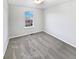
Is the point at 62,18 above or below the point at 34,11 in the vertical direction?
below

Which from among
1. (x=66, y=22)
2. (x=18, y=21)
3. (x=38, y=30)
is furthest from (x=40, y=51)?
(x=38, y=30)

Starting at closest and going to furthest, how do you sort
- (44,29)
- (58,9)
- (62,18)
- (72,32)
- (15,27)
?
(72,32) < (62,18) < (58,9) < (15,27) < (44,29)

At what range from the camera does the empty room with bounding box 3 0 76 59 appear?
2.94 meters

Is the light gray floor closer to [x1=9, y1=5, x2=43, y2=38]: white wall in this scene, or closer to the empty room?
the empty room

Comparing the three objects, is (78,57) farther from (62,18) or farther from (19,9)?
(19,9)

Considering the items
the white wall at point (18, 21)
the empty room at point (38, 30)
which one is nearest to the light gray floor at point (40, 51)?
the empty room at point (38, 30)

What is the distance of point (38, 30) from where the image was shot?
696 centimetres

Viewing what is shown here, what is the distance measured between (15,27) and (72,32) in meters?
3.91

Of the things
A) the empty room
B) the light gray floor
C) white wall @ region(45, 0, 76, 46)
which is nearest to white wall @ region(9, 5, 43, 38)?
the empty room

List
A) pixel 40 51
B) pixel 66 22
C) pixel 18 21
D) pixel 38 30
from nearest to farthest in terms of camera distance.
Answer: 1. pixel 40 51
2. pixel 66 22
3. pixel 18 21
4. pixel 38 30

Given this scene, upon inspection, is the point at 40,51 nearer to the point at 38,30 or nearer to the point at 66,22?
the point at 66,22

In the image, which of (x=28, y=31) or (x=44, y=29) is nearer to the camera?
(x=28, y=31)

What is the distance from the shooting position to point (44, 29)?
277 inches

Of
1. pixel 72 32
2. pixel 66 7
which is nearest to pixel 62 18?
pixel 66 7
